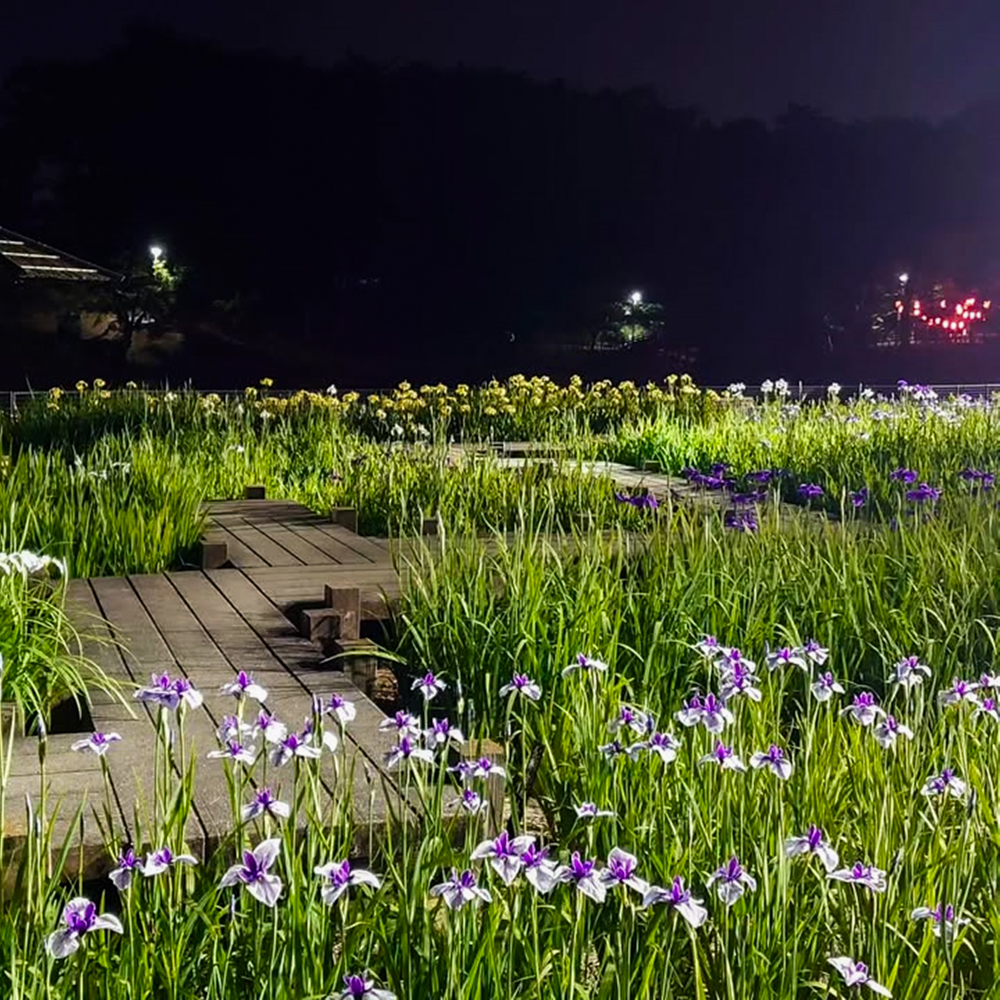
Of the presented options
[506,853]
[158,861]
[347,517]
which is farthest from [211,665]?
[347,517]

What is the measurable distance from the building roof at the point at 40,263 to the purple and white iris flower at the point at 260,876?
1393cm

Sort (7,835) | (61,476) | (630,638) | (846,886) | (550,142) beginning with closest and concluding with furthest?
(846,886) → (7,835) → (630,638) → (61,476) → (550,142)

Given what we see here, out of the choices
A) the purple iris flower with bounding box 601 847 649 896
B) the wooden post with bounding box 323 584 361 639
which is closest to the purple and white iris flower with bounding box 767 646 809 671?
the purple iris flower with bounding box 601 847 649 896

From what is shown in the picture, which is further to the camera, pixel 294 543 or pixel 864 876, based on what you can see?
pixel 294 543

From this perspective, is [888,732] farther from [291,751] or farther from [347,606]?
[347,606]

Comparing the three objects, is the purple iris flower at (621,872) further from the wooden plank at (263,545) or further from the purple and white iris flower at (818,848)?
the wooden plank at (263,545)

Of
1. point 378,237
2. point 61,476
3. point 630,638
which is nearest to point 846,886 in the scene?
point 630,638

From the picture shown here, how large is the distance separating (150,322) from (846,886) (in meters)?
43.3

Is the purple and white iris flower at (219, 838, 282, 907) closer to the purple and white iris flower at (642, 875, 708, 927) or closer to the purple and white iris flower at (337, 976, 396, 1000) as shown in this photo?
the purple and white iris flower at (337, 976, 396, 1000)

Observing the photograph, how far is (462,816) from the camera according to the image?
10.4 ft

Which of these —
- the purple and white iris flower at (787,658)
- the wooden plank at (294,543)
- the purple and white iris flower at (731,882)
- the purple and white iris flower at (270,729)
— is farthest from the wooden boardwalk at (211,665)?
the purple and white iris flower at (787,658)

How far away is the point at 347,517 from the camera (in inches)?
322

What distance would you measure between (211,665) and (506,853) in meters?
2.95

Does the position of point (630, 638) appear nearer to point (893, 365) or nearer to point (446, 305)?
point (446, 305)
